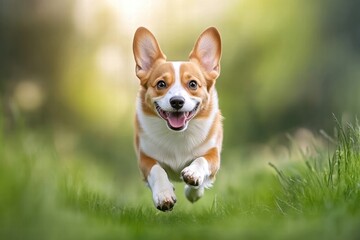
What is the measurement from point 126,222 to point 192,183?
0.53m

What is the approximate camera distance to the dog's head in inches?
192

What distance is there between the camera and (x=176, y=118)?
489 cm

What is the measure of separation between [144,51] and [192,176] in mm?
1066

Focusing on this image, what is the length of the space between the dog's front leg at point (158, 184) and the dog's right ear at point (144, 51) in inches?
23.5

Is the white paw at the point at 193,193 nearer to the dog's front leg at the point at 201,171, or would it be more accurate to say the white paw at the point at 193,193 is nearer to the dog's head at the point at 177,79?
the dog's front leg at the point at 201,171

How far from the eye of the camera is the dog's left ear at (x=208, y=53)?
17.5 feet

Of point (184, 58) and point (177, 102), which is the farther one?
point (184, 58)

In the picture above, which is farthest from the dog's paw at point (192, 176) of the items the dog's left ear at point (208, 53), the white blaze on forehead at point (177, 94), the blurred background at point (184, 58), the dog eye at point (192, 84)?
the blurred background at point (184, 58)

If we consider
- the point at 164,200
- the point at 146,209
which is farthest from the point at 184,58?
the point at 164,200

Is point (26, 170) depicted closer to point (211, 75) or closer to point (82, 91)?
point (211, 75)

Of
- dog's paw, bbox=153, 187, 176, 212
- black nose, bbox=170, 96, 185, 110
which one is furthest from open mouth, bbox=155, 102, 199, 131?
dog's paw, bbox=153, 187, 176, 212

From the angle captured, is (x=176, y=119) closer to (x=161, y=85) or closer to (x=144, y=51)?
(x=161, y=85)

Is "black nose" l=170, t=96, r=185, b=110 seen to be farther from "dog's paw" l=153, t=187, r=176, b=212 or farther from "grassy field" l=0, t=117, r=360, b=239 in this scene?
"grassy field" l=0, t=117, r=360, b=239

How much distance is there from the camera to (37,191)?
11.9ft
